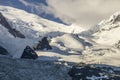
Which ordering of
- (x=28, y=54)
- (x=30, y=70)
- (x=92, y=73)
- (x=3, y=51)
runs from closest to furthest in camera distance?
1. (x=30, y=70)
2. (x=92, y=73)
3. (x=3, y=51)
4. (x=28, y=54)

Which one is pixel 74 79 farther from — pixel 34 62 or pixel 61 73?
pixel 34 62

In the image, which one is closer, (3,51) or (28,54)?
(3,51)

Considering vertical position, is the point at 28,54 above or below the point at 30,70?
above

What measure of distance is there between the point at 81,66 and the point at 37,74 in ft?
81.3

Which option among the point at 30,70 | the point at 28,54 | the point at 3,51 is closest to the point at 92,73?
the point at 30,70

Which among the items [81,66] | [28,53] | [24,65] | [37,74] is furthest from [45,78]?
[28,53]

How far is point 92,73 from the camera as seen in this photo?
140 meters

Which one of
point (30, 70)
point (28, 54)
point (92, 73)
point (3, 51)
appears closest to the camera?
point (30, 70)

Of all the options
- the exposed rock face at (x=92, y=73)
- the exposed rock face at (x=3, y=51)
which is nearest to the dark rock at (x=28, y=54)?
the exposed rock face at (x=3, y=51)

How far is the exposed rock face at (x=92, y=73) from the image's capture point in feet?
445

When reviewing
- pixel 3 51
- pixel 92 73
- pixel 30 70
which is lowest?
pixel 30 70

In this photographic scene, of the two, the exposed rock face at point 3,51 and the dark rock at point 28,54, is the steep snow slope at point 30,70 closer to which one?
the dark rock at point 28,54

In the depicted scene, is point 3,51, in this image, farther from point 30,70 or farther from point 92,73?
point 92,73

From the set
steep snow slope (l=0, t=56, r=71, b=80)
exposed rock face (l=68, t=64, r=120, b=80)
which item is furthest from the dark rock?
exposed rock face (l=68, t=64, r=120, b=80)
